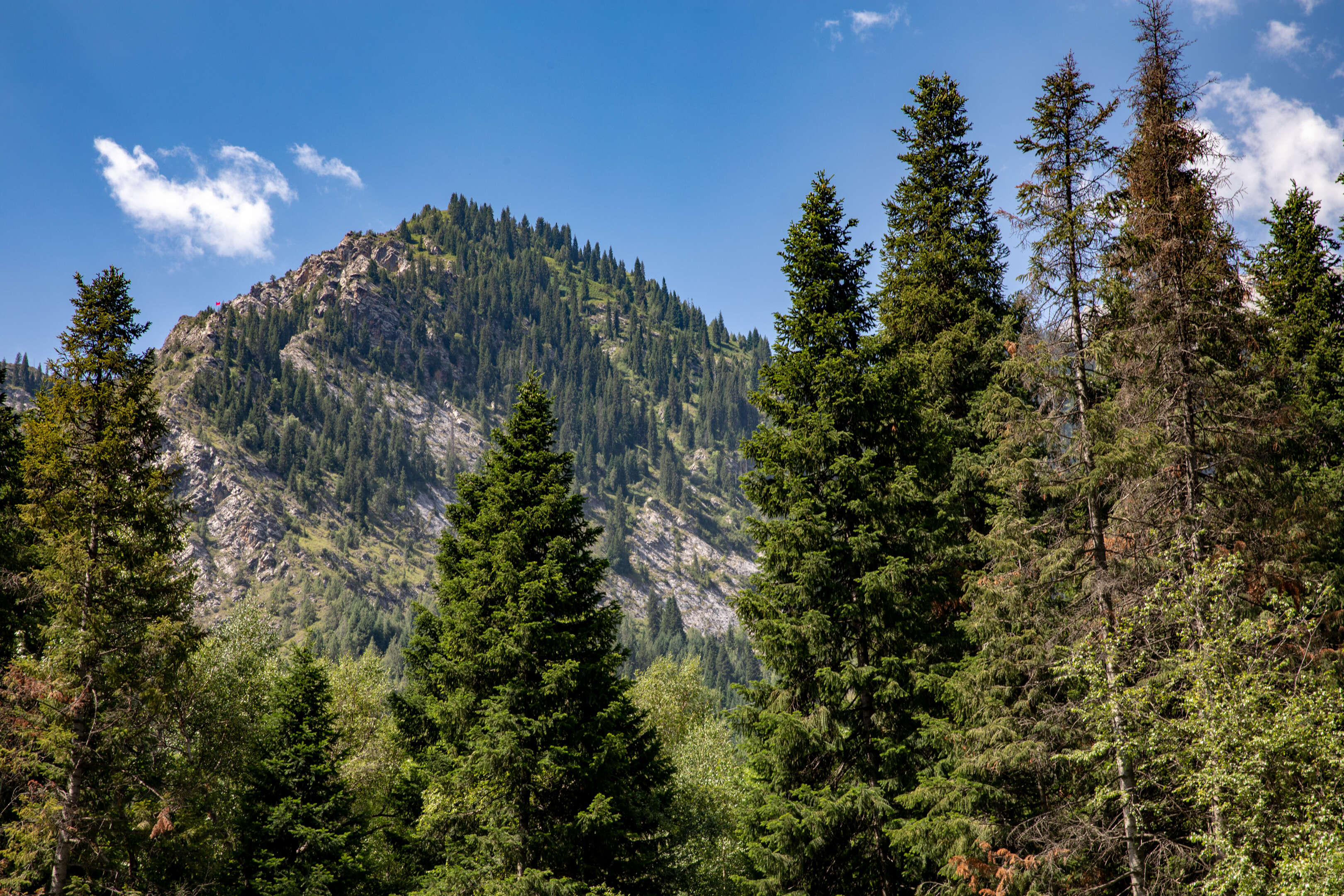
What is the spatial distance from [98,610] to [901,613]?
19.0 metres

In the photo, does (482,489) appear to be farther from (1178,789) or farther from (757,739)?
(1178,789)

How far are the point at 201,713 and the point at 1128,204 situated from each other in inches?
1191

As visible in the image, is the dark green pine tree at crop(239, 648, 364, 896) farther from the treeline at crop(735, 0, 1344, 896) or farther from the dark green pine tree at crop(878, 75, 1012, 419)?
the dark green pine tree at crop(878, 75, 1012, 419)

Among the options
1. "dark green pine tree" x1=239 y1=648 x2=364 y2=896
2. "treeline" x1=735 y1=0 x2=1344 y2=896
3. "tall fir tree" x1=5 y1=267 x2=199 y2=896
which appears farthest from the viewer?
"dark green pine tree" x1=239 y1=648 x2=364 y2=896

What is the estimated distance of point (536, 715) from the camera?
2025 cm

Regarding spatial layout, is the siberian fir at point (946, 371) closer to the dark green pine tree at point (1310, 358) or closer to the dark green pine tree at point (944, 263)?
the dark green pine tree at point (944, 263)

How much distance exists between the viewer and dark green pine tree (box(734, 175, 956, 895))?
1747cm

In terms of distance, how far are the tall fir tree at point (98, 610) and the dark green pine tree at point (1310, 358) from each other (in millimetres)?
25751

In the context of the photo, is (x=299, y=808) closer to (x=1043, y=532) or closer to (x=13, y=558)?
(x=13, y=558)

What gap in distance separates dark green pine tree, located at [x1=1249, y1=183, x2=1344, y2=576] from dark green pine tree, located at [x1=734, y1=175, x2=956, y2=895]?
25.4 feet

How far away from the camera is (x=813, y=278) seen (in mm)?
20609

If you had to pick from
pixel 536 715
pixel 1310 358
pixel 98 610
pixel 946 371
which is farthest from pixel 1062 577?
pixel 98 610

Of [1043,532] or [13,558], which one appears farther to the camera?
[13,558]

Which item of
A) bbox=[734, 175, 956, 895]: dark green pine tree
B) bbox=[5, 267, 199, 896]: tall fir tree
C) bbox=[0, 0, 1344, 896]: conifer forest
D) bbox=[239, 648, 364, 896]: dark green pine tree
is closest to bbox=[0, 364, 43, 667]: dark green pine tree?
bbox=[0, 0, 1344, 896]: conifer forest
